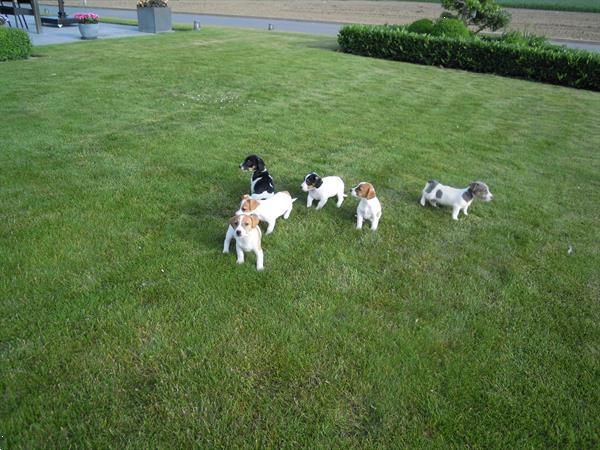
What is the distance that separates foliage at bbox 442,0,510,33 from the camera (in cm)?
2302

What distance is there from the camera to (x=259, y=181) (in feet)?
19.7

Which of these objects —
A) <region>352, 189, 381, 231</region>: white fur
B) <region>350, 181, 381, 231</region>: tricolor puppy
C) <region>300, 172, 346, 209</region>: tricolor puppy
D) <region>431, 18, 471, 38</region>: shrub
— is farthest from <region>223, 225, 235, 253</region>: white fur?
<region>431, 18, 471, 38</region>: shrub

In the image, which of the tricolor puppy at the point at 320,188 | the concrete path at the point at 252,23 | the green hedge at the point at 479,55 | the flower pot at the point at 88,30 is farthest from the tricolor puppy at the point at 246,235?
the concrete path at the point at 252,23

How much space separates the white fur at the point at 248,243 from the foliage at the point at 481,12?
78.1ft

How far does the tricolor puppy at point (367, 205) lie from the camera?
5504 millimetres

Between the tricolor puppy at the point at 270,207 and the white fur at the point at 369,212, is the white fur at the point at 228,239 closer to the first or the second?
the tricolor puppy at the point at 270,207

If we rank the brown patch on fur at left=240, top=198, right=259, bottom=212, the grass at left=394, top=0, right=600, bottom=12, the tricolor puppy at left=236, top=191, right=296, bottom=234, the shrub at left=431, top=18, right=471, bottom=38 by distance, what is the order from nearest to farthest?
the brown patch on fur at left=240, top=198, right=259, bottom=212 < the tricolor puppy at left=236, top=191, right=296, bottom=234 < the shrub at left=431, top=18, right=471, bottom=38 < the grass at left=394, top=0, right=600, bottom=12

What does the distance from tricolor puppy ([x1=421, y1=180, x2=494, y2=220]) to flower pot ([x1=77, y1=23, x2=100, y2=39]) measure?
19.3 m

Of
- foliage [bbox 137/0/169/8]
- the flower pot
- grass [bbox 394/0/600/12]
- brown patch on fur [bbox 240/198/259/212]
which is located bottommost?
brown patch on fur [bbox 240/198/259/212]

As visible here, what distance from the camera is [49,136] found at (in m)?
8.28

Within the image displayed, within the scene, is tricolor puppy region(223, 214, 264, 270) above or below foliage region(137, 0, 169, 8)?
below

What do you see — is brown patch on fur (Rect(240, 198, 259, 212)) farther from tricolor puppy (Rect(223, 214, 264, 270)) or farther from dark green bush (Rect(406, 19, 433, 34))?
dark green bush (Rect(406, 19, 433, 34))

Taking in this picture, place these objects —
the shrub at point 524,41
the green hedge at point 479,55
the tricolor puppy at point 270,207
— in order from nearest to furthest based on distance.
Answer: the tricolor puppy at point 270,207 < the green hedge at point 479,55 < the shrub at point 524,41

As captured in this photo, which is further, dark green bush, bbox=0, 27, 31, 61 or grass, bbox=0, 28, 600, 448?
dark green bush, bbox=0, 27, 31, 61
